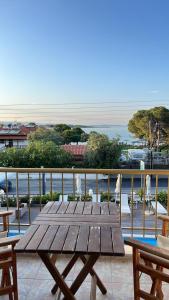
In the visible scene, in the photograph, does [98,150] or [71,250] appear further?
[98,150]

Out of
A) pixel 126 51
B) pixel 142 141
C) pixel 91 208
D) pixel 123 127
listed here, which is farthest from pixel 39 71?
pixel 91 208

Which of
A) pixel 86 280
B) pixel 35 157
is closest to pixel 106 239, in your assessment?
pixel 86 280

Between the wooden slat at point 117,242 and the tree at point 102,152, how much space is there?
15239 mm

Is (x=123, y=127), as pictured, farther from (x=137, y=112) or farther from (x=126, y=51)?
(x=126, y=51)

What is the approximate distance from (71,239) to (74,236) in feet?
0.16

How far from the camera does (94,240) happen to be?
1.70 m

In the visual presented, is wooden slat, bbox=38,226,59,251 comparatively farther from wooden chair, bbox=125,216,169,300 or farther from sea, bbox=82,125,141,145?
sea, bbox=82,125,141,145

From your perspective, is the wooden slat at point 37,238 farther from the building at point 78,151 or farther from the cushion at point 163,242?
the building at point 78,151

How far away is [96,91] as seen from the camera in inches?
803

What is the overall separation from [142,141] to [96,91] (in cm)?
550

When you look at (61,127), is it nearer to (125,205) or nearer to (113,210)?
(125,205)

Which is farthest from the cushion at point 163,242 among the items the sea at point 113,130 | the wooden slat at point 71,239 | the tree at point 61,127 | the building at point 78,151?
the tree at point 61,127

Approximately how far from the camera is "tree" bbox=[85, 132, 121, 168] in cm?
1747

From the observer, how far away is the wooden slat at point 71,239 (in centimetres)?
159
